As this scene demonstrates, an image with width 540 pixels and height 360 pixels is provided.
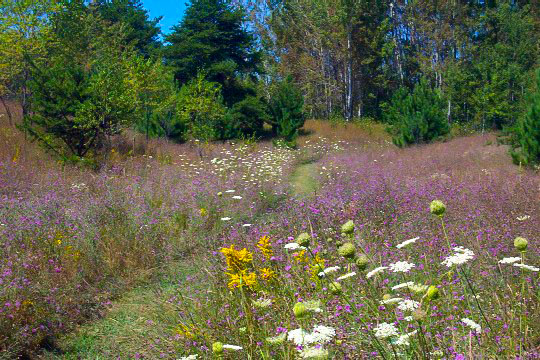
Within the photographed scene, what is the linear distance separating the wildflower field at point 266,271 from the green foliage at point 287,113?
45.8ft

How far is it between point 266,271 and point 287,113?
2095 centimetres

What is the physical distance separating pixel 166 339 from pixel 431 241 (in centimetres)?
227

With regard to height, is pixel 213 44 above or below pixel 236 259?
above

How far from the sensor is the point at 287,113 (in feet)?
77.5

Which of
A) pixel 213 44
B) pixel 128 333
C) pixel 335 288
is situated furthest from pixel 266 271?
pixel 213 44

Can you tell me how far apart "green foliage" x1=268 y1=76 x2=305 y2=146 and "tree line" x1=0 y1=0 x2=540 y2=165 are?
7 cm

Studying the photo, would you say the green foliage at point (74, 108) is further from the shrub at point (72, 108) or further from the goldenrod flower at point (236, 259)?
the goldenrod flower at point (236, 259)

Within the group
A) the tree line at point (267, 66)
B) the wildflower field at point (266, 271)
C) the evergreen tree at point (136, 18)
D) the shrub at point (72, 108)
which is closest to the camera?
the wildflower field at point (266, 271)

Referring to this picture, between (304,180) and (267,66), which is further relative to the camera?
(267,66)

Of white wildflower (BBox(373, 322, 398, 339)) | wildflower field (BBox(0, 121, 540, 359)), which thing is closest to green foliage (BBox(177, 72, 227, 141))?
wildflower field (BBox(0, 121, 540, 359))

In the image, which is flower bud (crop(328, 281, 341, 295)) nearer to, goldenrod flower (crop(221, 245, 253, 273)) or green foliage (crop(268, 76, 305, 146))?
goldenrod flower (crop(221, 245, 253, 273))

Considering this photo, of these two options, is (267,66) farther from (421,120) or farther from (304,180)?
(304,180)

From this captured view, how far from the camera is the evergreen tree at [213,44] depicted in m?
→ 25.2

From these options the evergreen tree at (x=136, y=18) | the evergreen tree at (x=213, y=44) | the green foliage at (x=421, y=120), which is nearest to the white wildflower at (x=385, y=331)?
the green foliage at (x=421, y=120)
